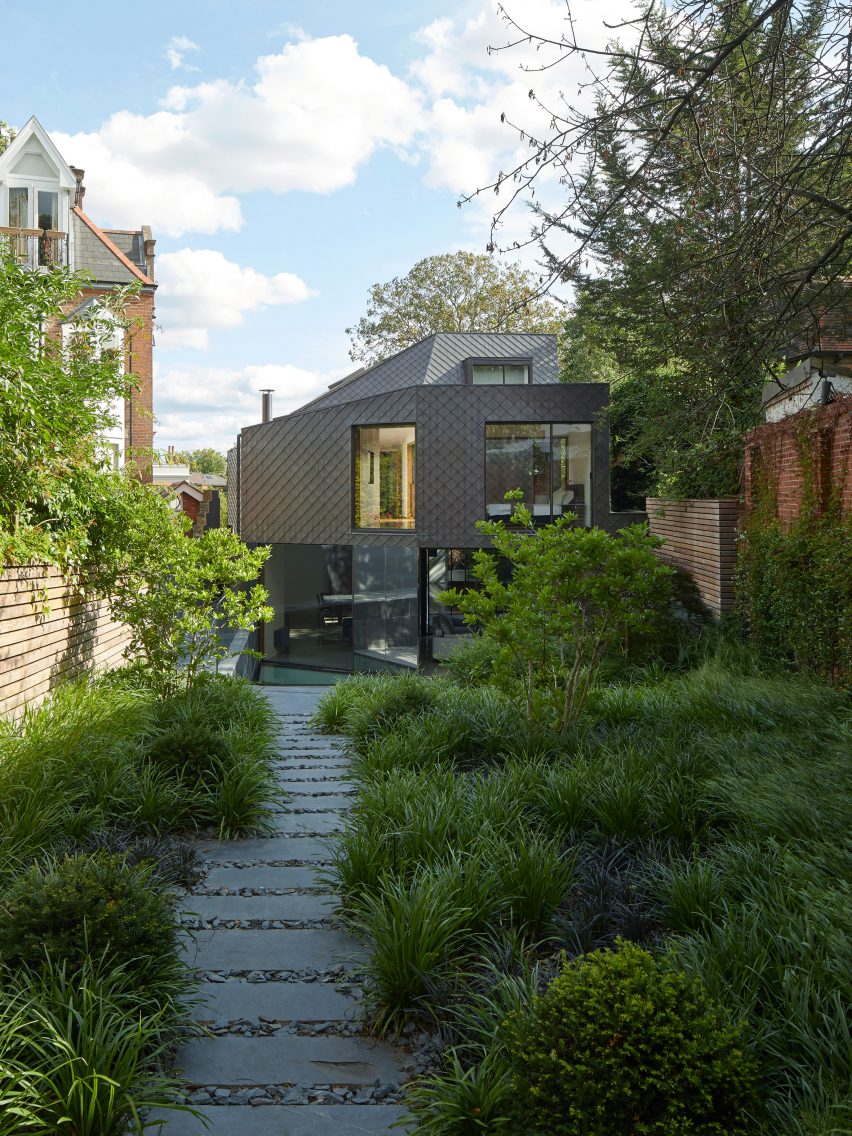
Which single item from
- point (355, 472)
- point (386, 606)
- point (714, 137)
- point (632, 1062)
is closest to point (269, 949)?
point (632, 1062)

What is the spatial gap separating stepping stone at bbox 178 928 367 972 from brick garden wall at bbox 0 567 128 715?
2776mm

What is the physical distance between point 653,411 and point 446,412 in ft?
21.0

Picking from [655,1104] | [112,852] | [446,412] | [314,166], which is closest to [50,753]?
[112,852]

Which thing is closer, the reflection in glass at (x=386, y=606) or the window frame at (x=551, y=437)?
the window frame at (x=551, y=437)

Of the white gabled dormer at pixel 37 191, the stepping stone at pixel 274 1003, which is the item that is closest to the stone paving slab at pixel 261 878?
the stepping stone at pixel 274 1003

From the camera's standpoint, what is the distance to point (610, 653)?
10695mm

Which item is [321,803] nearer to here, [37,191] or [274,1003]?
[274,1003]

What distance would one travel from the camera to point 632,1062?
2.32 m

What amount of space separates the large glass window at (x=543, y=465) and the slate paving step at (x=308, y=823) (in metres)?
15.1

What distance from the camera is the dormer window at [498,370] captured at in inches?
931

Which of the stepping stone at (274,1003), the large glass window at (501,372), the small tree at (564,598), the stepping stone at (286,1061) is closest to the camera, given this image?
the stepping stone at (286,1061)

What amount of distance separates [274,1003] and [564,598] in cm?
407

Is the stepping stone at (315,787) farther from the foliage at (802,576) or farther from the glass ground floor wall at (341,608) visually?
the glass ground floor wall at (341,608)

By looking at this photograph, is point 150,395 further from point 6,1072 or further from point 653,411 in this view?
point 6,1072
